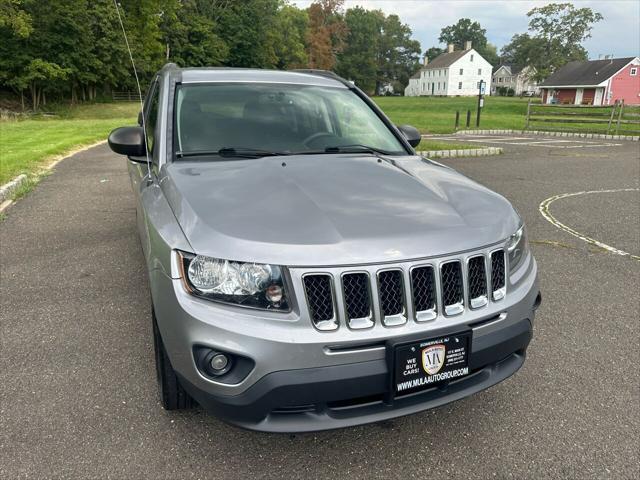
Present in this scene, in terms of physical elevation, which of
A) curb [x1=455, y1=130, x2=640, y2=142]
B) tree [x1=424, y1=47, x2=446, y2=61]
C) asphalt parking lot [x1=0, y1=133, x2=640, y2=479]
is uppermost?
tree [x1=424, y1=47, x2=446, y2=61]

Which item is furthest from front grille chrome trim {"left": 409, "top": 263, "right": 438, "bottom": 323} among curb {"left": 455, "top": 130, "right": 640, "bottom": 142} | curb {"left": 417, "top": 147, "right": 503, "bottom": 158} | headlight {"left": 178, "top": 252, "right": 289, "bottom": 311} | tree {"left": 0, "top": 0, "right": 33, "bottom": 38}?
tree {"left": 0, "top": 0, "right": 33, "bottom": 38}

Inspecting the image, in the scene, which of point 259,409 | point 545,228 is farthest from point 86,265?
point 545,228

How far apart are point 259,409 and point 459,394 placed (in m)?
0.88

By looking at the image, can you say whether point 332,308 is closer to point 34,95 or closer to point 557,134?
point 557,134

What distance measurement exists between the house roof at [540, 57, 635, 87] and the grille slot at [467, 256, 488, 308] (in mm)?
61449

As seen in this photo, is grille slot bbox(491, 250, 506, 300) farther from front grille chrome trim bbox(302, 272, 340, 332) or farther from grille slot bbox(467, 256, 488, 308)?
front grille chrome trim bbox(302, 272, 340, 332)

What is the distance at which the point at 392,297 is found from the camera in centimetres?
191

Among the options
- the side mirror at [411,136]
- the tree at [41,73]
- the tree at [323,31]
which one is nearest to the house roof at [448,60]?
the tree at [323,31]

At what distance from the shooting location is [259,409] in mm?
1852

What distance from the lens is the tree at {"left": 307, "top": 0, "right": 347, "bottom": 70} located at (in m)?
78.1

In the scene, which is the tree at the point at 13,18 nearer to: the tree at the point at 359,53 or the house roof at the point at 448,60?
the tree at the point at 359,53

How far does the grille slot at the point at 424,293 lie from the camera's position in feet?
6.36

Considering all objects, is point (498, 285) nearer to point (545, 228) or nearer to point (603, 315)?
point (603, 315)

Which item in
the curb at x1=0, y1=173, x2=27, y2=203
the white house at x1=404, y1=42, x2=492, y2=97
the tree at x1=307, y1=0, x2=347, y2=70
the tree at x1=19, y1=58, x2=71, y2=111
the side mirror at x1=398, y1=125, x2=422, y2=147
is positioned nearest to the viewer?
the side mirror at x1=398, y1=125, x2=422, y2=147
